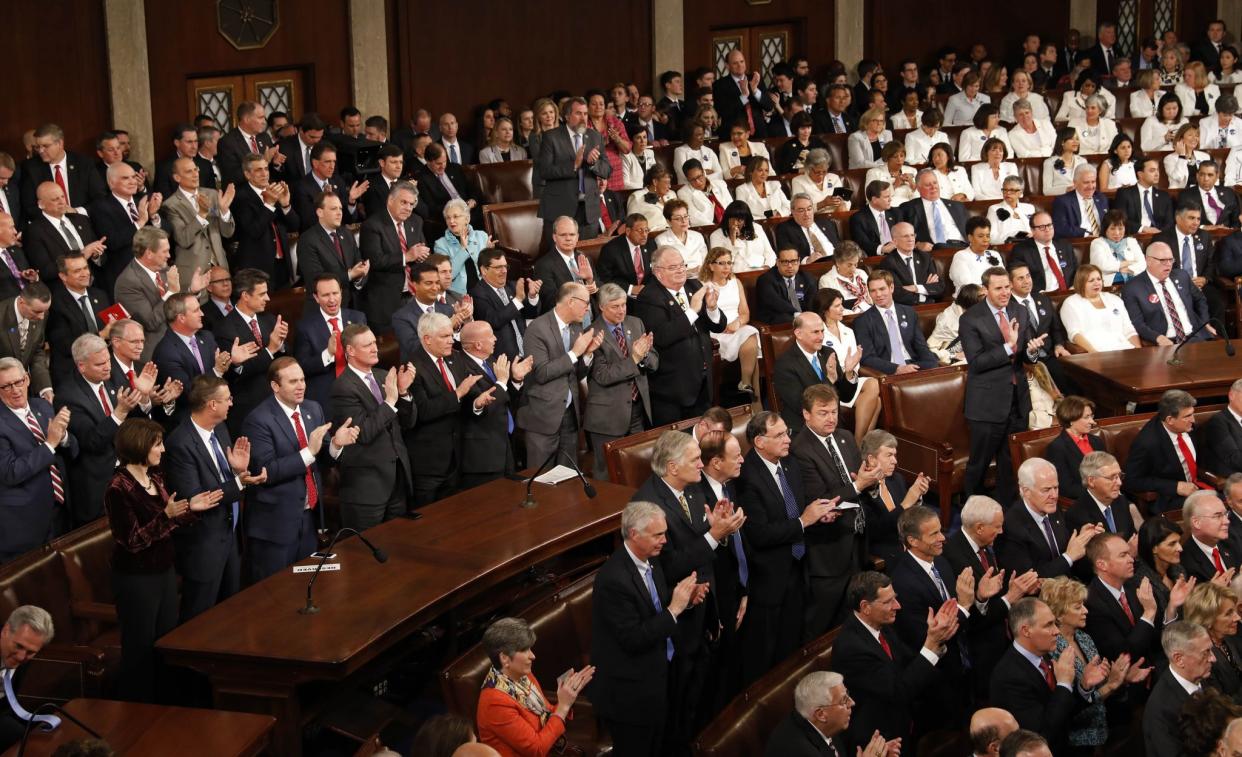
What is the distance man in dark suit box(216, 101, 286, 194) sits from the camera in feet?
33.6

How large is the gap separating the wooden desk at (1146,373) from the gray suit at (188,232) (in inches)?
207

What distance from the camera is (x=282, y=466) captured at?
6703 millimetres

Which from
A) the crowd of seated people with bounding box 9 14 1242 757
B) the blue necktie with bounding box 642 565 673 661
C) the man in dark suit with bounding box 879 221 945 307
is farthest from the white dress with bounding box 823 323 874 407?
the blue necktie with bounding box 642 565 673 661

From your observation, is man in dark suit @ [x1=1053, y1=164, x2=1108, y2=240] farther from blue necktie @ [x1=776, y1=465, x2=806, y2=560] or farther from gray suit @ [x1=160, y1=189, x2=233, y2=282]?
gray suit @ [x1=160, y1=189, x2=233, y2=282]

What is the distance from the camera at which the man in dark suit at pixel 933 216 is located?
436 inches

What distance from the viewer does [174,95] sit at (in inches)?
456

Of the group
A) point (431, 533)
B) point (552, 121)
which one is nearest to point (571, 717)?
point (431, 533)

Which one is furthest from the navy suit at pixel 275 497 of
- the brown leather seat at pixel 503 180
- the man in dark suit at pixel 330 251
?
the brown leather seat at pixel 503 180

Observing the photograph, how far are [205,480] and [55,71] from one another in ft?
18.6

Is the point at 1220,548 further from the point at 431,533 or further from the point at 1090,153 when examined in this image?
the point at 1090,153

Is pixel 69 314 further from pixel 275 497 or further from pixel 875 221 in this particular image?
pixel 875 221

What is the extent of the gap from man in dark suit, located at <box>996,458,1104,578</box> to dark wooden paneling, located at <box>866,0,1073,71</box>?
10.1 metres

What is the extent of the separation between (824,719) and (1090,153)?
9710 mm

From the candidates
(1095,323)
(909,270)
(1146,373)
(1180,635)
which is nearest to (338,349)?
(909,270)
